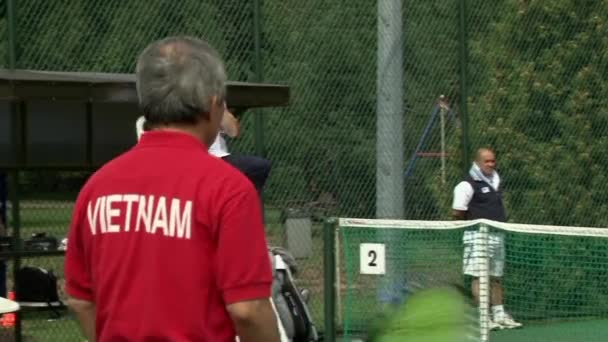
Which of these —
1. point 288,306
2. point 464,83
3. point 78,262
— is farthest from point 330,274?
point 78,262

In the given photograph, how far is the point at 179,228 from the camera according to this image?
3.01m

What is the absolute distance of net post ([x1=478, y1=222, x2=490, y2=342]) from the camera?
7.88 meters

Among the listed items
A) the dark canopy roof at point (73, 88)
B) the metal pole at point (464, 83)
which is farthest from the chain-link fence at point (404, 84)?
the dark canopy roof at point (73, 88)

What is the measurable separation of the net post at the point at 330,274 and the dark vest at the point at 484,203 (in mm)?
3616

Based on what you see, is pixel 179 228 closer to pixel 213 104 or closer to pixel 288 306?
pixel 213 104

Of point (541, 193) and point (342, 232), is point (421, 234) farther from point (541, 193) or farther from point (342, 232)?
point (541, 193)

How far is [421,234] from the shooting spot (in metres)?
9.17

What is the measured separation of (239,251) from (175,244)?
0.50 ft

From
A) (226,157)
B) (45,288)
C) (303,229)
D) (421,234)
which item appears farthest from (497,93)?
(226,157)

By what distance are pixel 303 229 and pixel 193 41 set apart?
7852 mm

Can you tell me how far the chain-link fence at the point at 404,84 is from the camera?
1073cm

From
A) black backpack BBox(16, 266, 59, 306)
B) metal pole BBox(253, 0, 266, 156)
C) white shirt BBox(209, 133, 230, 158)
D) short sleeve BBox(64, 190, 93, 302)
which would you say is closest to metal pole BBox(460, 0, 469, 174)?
metal pole BBox(253, 0, 266, 156)

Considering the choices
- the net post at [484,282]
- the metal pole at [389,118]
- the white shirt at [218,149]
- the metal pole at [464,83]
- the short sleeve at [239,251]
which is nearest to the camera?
the short sleeve at [239,251]

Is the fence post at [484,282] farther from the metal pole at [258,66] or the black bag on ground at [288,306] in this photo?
the metal pole at [258,66]
